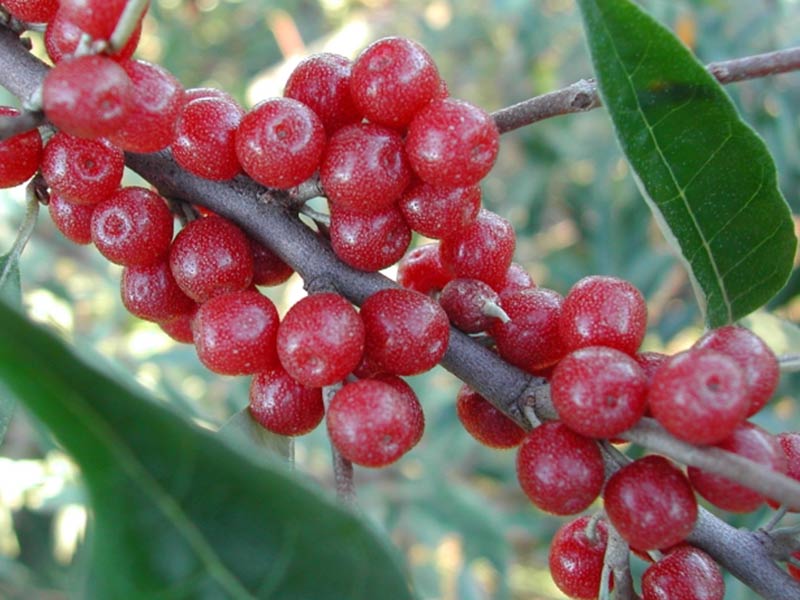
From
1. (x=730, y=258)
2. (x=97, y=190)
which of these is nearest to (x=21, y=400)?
(x=97, y=190)

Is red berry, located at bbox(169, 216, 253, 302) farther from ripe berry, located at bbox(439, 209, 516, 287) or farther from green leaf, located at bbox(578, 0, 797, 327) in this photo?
green leaf, located at bbox(578, 0, 797, 327)

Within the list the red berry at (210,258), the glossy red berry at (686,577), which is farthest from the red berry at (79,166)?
the glossy red berry at (686,577)

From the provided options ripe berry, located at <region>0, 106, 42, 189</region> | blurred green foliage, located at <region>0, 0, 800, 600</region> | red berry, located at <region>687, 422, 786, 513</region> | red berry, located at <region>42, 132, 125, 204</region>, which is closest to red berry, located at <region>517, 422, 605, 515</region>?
red berry, located at <region>687, 422, 786, 513</region>

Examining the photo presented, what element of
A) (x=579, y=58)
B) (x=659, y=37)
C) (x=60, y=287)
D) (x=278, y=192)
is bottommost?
(x=60, y=287)

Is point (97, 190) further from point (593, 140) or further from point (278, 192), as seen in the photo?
point (593, 140)

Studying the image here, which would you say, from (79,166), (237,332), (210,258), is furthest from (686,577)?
(79,166)

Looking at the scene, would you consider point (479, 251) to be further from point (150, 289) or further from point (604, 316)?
point (150, 289)
